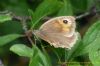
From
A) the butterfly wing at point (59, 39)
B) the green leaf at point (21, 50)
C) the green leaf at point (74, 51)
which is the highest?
the butterfly wing at point (59, 39)

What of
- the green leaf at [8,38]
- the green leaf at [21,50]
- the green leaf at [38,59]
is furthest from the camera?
the green leaf at [8,38]

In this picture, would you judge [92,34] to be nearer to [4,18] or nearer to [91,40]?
[91,40]

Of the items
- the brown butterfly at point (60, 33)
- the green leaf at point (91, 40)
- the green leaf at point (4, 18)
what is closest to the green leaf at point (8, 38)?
the green leaf at point (4, 18)

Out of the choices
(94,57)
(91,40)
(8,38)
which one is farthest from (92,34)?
(8,38)

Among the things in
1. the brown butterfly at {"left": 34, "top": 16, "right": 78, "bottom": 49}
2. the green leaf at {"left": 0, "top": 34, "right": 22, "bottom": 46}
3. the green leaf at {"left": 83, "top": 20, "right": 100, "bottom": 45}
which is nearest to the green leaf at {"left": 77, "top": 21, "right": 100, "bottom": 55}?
the green leaf at {"left": 83, "top": 20, "right": 100, "bottom": 45}

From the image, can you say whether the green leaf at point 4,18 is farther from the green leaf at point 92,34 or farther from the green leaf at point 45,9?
the green leaf at point 92,34

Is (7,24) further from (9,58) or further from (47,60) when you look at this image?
(47,60)

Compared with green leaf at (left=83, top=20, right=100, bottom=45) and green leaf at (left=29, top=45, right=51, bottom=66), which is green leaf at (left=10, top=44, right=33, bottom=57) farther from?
green leaf at (left=83, top=20, right=100, bottom=45)
